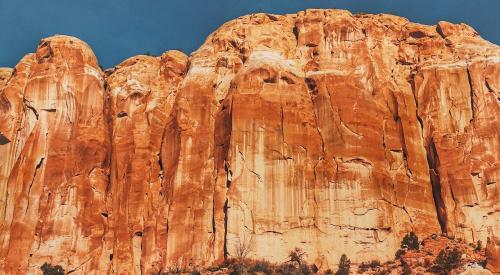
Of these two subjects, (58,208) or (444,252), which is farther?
(58,208)

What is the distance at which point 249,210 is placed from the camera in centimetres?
5681

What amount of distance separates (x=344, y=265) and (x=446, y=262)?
5.78 m

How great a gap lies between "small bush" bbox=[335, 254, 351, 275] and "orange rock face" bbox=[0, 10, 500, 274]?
0.48 meters

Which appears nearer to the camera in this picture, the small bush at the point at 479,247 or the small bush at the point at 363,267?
the small bush at the point at 363,267

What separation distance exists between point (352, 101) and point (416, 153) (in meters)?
5.31

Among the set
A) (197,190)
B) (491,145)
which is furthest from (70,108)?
(491,145)

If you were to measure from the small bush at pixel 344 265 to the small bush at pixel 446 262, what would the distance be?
4.81 m

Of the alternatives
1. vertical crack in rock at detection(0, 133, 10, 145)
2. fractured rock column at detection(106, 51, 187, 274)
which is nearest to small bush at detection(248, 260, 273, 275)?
fractured rock column at detection(106, 51, 187, 274)

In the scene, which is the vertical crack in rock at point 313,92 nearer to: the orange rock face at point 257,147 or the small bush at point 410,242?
the orange rock face at point 257,147

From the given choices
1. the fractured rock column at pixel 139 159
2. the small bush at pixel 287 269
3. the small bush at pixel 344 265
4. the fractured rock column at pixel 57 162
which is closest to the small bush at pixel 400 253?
the small bush at pixel 344 265

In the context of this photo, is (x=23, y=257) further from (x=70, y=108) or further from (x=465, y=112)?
(x=465, y=112)

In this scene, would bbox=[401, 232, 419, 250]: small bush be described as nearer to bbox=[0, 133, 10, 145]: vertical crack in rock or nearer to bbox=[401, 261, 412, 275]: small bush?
bbox=[401, 261, 412, 275]: small bush

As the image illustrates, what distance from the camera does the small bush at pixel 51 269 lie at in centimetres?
5894

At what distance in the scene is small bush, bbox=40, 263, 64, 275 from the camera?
58.9 meters
